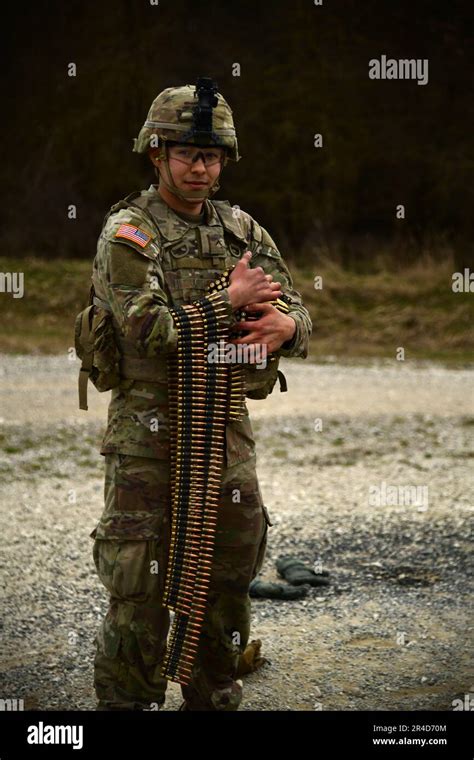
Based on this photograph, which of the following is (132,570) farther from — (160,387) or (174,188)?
(174,188)

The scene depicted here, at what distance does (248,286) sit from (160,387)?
0.48 metres

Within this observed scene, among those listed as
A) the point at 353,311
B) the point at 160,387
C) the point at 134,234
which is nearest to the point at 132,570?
the point at 160,387

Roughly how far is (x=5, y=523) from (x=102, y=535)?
4056mm

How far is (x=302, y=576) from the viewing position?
21.8ft

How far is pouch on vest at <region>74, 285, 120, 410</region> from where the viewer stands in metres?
4.00

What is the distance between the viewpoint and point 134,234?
3.95 meters

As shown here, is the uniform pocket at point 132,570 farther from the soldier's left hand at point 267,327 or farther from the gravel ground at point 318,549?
the gravel ground at point 318,549

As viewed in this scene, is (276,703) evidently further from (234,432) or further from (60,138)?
(60,138)

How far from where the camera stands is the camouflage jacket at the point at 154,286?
3914 millimetres

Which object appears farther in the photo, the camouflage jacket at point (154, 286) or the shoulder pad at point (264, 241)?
the shoulder pad at point (264, 241)

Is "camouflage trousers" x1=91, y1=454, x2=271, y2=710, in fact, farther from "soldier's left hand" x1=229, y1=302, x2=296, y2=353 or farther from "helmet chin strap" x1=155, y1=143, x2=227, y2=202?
"helmet chin strap" x1=155, y1=143, x2=227, y2=202

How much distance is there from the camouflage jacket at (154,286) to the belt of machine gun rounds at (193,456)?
0.19ft

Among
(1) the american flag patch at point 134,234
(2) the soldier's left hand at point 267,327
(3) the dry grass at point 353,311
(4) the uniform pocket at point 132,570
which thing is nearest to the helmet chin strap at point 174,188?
(1) the american flag patch at point 134,234

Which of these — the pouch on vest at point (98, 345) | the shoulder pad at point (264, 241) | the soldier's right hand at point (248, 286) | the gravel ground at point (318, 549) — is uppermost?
the shoulder pad at point (264, 241)
